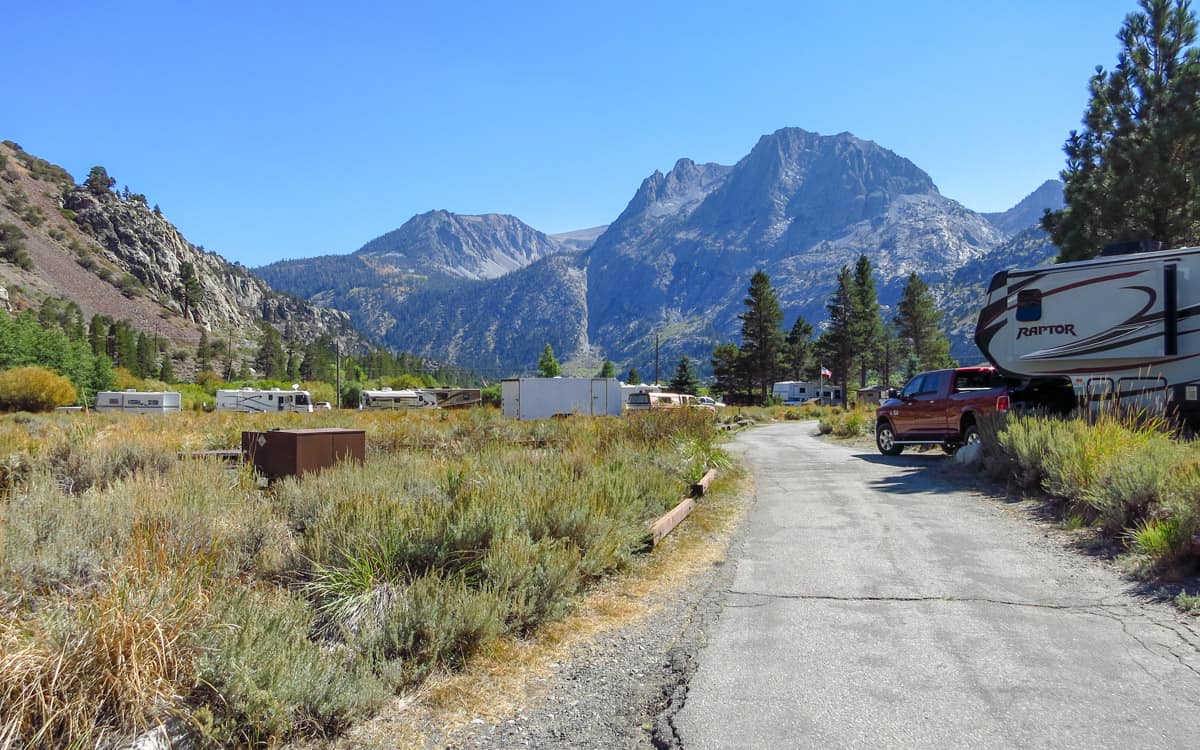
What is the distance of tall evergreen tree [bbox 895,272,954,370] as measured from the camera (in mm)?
69125

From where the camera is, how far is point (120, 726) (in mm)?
2625

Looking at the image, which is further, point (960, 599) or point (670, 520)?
point (670, 520)

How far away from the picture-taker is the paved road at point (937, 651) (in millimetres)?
3121

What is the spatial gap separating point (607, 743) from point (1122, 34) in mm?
24729

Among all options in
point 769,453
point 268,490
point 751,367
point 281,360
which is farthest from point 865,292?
point 281,360

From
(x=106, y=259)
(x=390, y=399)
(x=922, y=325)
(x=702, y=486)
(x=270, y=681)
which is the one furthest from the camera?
(x=106, y=259)

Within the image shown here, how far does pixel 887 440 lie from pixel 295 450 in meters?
12.7

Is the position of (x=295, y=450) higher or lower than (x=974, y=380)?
lower

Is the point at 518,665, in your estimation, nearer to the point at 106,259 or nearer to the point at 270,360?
the point at 270,360

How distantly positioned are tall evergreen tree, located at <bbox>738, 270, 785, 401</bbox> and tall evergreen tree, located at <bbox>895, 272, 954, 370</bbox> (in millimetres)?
12027

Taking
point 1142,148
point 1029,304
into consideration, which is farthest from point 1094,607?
point 1142,148

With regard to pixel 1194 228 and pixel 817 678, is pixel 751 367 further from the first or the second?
pixel 817 678

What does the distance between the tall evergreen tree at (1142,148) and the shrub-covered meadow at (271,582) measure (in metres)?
17.6

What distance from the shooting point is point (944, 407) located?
46.8 ft
